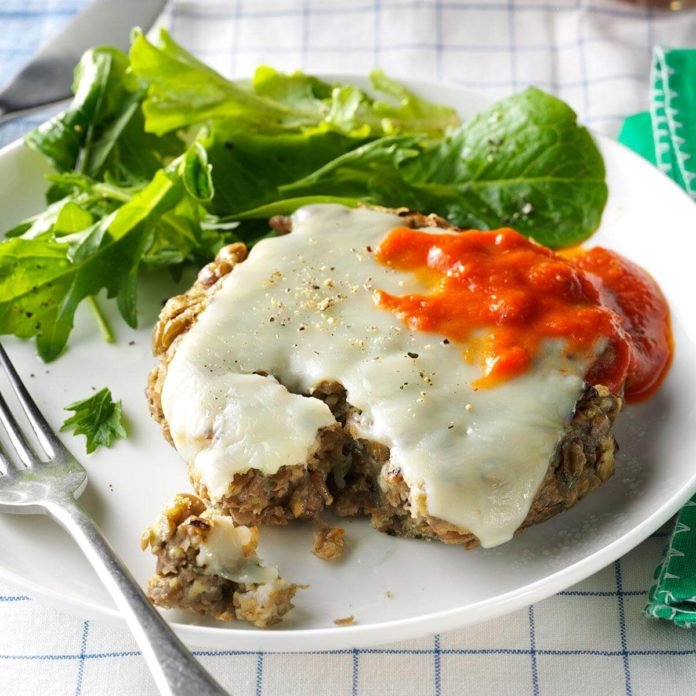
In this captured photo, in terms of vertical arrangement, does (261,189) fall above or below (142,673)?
above

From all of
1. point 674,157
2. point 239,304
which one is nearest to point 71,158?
point 239,304

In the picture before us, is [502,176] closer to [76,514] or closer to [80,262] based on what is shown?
[80,262]

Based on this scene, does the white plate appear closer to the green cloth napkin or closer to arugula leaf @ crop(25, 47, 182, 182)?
the green cloth napkin

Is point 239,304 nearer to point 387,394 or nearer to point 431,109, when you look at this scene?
point 387,394

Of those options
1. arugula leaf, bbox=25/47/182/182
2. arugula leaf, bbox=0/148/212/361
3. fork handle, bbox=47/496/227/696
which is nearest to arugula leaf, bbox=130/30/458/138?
arugula leaf, bbox=25/47/182/182

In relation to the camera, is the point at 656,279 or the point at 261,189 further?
the point at 261,189

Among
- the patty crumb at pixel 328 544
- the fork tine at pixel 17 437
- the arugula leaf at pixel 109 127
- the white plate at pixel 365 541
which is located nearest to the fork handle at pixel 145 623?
the white plate at pixel 365 541

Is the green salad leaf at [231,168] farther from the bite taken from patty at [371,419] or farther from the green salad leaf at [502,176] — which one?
the bite taken from patty at [371,419]
